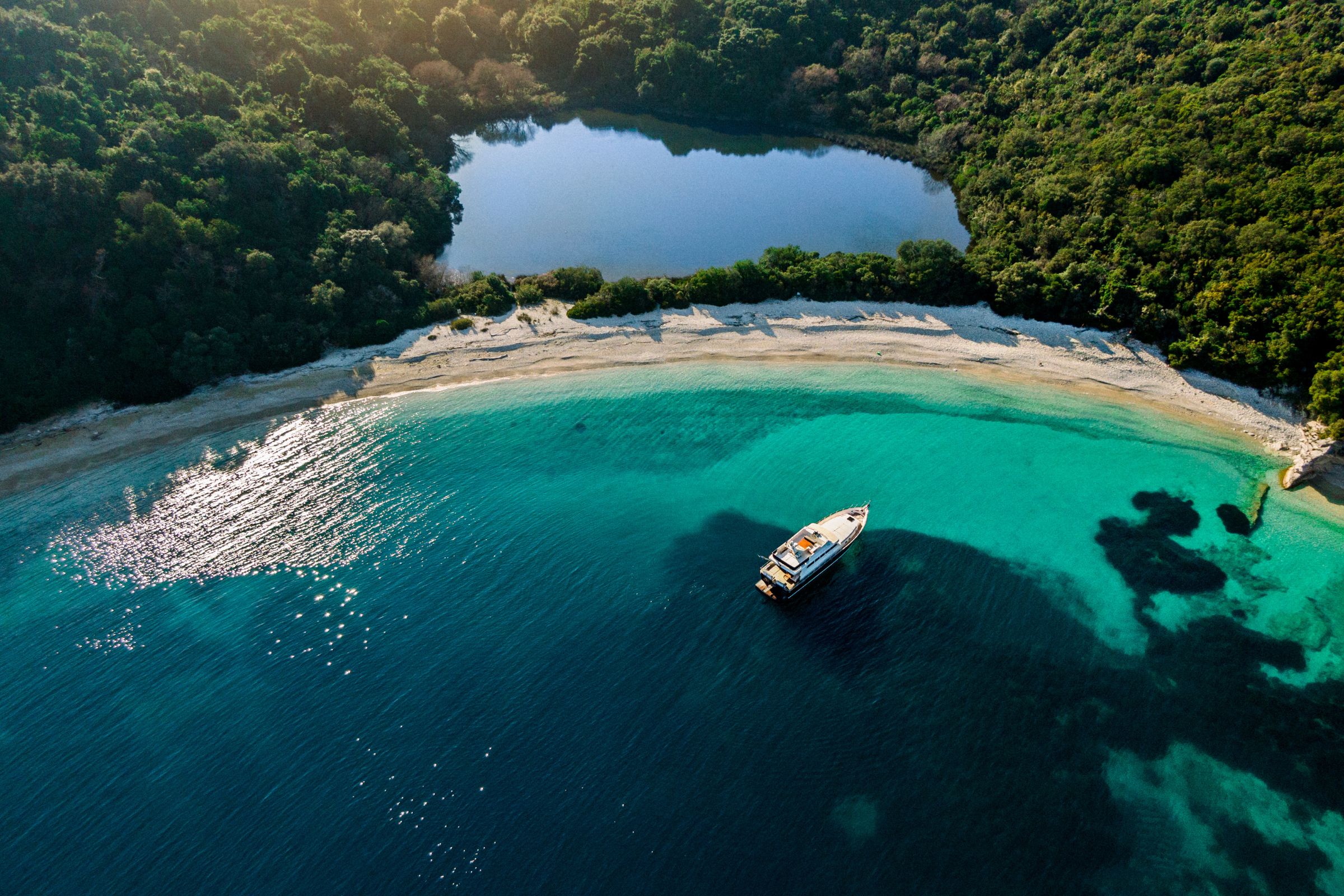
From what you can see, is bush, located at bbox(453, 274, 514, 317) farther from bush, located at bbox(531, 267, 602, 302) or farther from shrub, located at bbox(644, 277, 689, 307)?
shrub, located at bbox(644, 277, 689, 307)

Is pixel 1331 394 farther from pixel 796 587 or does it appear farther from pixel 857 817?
pixel 857 817

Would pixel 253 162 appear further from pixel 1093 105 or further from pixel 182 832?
pixel 1093 105

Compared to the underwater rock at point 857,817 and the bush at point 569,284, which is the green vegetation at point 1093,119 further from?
the underwater rock at point 857,817

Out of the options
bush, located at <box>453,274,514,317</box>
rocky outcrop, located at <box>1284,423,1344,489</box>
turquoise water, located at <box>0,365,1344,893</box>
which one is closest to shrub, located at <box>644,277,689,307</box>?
bush, located at <box>453,274,514,317</box>

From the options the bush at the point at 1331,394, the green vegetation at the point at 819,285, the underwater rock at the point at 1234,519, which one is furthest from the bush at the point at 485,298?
the bush at the point at 1331,394

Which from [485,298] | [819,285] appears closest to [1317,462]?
[819,285]

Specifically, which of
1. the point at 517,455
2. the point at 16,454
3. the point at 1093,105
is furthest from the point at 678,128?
the point at 16,454
